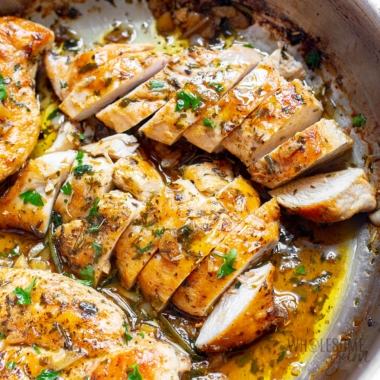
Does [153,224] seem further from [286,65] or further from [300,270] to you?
[286,65]

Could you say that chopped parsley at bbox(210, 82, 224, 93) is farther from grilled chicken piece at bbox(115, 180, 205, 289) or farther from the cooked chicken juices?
grilled chicken piece at bbox(115, 180, 205, 289)

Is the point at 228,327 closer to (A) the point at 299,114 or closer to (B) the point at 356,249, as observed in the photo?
(B) the point at 356,249

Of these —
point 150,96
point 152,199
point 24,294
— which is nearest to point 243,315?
point 152,199

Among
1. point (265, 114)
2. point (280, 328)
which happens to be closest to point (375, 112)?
point (265, 114)

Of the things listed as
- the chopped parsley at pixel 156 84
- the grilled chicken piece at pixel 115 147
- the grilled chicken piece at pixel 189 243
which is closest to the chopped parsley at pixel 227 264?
the grilled chicken piece at pixel 189 243

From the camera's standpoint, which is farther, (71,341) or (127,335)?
(127,335)

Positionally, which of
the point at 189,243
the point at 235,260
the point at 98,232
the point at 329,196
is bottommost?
the point at 98,232
